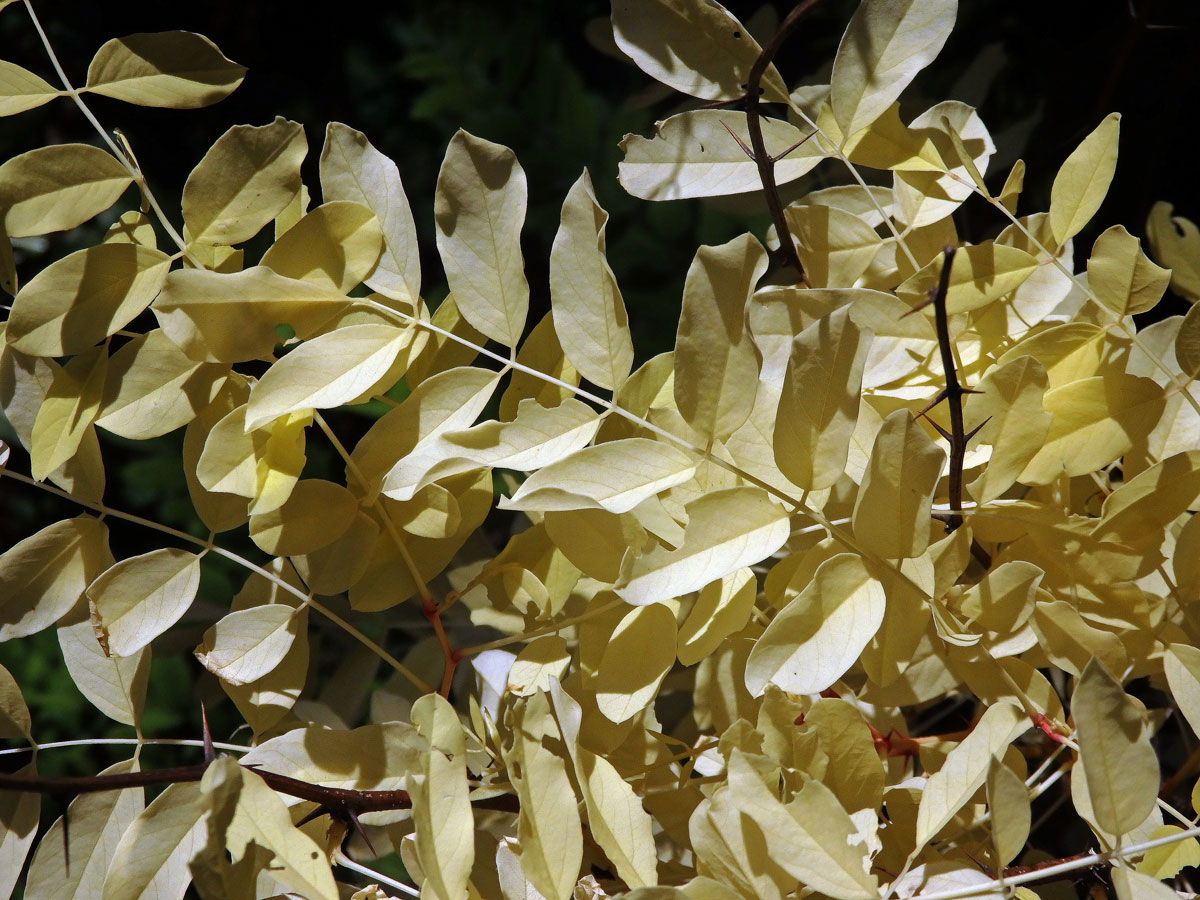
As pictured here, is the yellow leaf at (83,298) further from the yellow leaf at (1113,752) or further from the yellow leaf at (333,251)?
the yellow leaf at (1113,752)

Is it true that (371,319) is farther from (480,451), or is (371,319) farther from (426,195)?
(426,195)

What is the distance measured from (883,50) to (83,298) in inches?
A: 10.8

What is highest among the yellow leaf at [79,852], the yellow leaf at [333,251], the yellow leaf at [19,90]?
the yellow leaf at [19,90]

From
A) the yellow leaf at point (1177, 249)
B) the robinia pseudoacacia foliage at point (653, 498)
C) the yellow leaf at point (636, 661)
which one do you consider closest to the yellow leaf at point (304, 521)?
the robinia pseudoacacia foliage at point (653, 498)

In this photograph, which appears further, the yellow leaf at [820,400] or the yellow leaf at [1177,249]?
the yellow leaf at [1177,249]

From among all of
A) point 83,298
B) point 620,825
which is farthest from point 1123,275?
point 83,298

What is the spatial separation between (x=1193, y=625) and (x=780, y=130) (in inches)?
8.6

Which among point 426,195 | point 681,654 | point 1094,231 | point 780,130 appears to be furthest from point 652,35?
point 426,195

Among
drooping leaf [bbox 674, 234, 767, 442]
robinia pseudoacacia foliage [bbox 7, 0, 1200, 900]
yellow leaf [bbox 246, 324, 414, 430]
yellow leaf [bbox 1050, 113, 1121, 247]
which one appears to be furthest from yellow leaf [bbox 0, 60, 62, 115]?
yellow leaf [bbox 1050, 113, 1121, 247]

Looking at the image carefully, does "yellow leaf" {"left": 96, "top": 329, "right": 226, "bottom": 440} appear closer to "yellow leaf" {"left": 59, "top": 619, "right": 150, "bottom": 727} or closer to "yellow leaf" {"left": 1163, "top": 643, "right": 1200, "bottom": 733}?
"yellow leaf" {"left": 59, "top": 619, "right": 150, "bottom": 727}

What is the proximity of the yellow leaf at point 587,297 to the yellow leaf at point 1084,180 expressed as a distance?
0.16 meters

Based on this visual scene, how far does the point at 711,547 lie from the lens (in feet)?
0.86

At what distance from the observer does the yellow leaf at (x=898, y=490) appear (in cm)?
25

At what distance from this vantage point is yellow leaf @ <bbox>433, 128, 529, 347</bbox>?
291mm
